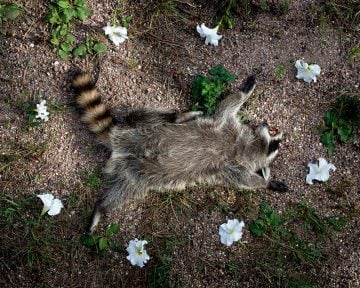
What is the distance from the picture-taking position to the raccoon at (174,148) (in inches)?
170

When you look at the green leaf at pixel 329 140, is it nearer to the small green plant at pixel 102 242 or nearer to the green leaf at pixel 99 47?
the small green plant at pixel 102 242

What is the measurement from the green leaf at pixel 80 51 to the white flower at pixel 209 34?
98 centimetres

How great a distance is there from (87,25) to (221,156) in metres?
1.61

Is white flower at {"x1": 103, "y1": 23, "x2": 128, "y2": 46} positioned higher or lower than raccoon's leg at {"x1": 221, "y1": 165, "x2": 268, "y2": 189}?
higher

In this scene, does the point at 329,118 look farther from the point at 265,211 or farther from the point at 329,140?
the point at 265,211

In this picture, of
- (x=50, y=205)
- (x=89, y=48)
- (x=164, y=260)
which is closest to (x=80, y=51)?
(x=89, y=48)

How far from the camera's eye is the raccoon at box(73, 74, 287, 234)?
432 centimetres

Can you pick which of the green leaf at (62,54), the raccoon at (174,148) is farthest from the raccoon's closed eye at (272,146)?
the green leaf at (62,54)

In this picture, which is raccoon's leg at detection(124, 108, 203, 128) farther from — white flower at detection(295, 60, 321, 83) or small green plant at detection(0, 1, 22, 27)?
small green plant at detection(0, 1, 22, 27)

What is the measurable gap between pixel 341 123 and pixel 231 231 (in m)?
1.33

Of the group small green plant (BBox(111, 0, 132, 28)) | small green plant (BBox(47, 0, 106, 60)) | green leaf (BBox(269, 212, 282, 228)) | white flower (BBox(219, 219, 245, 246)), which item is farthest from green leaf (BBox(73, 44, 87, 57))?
green leaf (BBox(269, 212, 282, 228))

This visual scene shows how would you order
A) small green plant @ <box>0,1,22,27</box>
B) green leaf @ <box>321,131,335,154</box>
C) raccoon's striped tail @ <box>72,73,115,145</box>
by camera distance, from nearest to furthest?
raccoon's striped tail @ <box>72,73,115,145</box> < small green plant @ <box>0,1,22,27</box> < green leaf @ <box>321,131,335,154</box>

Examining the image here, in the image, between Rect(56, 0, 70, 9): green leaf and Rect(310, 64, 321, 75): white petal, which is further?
Rect(310, 64, 321, 75): white petal

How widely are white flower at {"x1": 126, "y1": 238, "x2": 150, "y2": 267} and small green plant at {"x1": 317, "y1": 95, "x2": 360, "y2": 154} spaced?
5.89 feet
